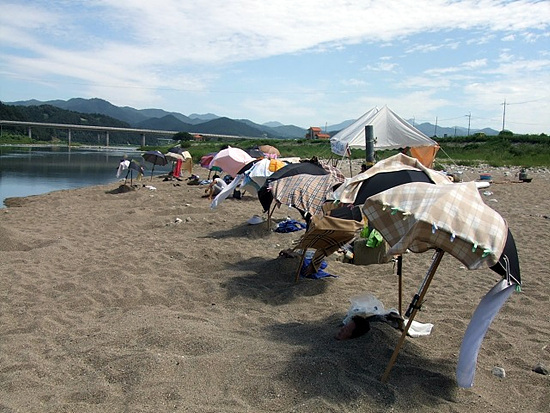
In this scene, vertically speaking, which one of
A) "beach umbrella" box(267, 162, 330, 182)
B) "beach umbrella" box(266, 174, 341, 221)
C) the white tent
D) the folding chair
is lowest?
the folding chair

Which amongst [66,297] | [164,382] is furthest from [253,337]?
[66,297]

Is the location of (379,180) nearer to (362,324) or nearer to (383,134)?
(362,324)

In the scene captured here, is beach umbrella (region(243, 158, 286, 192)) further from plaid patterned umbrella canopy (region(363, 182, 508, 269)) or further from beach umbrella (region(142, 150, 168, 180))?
beach umbrella (region(142, 150, 168, 180))

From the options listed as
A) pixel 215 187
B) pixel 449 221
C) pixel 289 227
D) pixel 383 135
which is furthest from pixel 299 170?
pixel 215 187

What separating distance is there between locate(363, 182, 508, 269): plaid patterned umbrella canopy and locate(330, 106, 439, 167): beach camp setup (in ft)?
29.5

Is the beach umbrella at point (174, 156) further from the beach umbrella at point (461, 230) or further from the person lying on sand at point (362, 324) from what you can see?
the beach umbrella at point (461, 230)

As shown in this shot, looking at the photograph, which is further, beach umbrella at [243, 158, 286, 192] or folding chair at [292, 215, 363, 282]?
beach umbrella at [243, 158, 286, 192]

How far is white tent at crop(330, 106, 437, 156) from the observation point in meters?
12.9

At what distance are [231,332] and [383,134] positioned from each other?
9.28m

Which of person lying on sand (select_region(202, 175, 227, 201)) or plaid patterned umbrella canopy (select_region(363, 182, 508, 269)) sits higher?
plaid patterned umbrella canopy (select_region(363, 182, 508, 269))

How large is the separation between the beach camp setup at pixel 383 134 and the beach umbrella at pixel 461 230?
8975mm

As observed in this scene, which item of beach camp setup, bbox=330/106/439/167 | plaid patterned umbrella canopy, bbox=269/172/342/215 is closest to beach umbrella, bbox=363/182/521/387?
plaid patterned umbrella canopy, bbox=269/172/342/215

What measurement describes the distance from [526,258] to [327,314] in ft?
14.2

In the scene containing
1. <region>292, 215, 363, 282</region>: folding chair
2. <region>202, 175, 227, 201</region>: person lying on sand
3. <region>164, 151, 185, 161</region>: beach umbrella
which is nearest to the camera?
<region>292, 215, 363, 282</region>: folding chair
